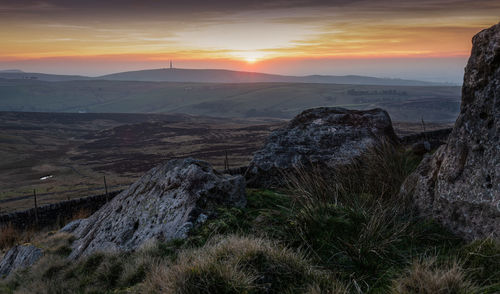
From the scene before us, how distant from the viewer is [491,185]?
3824mm


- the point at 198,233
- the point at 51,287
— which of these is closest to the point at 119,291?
the point at 198,233

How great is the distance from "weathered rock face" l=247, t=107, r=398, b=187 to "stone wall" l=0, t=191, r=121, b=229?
793 cm

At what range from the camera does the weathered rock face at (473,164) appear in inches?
150

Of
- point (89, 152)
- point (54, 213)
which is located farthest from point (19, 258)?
point (89, 152)

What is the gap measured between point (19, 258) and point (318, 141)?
260 inches

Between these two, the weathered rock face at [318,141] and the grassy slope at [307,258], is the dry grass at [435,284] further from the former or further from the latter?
the weathered rock face at [318,141]

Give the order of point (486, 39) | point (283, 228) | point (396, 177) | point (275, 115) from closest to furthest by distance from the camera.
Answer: point (283, 228) → point (486, 39) → point (396, 177) → point (275, 115)

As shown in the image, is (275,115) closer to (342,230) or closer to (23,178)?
(23,178)

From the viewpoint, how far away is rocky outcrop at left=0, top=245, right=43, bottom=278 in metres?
6.83

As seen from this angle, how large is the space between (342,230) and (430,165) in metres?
1.94

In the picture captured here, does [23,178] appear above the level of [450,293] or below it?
below

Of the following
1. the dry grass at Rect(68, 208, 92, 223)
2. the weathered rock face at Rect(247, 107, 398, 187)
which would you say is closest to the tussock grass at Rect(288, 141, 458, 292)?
the weathered rock face at Rect(247, 107, 398, 187)

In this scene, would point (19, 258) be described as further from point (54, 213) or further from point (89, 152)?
point (89, 152)

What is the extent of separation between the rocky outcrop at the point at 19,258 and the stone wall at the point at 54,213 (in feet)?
16.1
